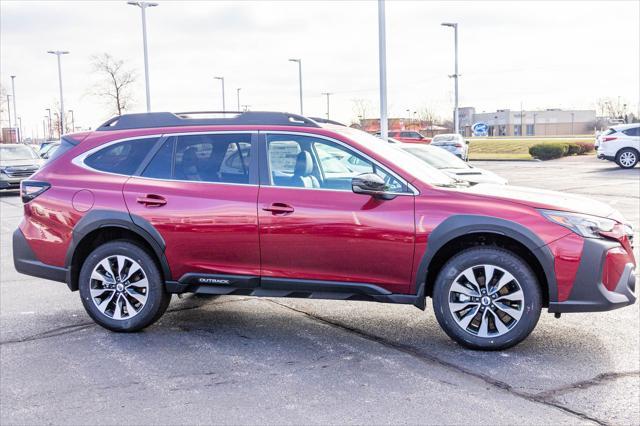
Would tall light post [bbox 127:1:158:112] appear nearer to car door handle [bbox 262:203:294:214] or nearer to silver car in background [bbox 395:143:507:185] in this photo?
silver car in background [bbox 395:143:507:185]

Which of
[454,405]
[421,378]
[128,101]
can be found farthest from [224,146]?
[128,101]

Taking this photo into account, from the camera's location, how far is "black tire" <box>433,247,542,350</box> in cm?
511

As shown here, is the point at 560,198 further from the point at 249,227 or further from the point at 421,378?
the point at 249,227

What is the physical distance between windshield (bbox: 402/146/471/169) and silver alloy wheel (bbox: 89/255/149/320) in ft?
26.0

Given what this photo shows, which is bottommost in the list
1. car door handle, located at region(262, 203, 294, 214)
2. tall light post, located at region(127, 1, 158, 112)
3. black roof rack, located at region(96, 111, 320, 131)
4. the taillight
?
car door handle, located at region(262, 203, 294, 214)

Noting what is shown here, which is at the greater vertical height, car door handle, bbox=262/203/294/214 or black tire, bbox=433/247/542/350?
car door handle, bbox=262/203/294/214

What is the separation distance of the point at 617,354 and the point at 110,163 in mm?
4318

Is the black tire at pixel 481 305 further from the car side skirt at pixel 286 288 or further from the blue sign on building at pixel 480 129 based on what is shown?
the blue sign on building at pixel 480 129

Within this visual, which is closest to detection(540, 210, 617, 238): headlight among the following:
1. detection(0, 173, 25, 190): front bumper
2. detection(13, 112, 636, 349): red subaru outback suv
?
detection(13, 112, 636, 349): red subaru outback suv

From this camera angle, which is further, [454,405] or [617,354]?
[617,354]

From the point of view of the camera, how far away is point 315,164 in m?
5.61

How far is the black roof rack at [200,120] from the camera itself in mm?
5836

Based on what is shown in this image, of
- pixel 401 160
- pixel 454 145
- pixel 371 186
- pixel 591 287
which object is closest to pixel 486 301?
pixel 591 287

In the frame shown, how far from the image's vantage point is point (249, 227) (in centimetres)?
551
